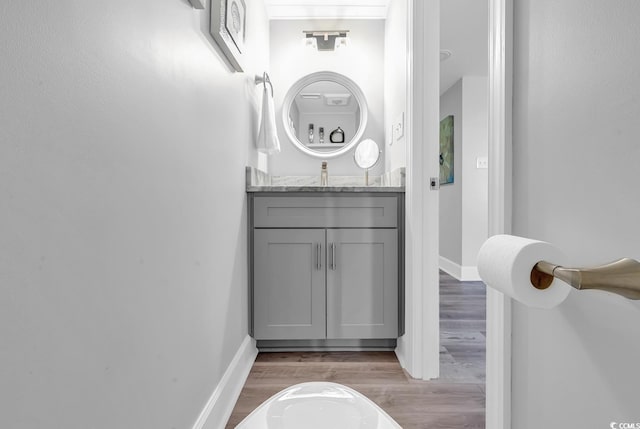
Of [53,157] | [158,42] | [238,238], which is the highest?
[158,42]

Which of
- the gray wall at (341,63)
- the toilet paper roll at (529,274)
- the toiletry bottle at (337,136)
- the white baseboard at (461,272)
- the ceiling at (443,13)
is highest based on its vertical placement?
the ceiling at (443,13)

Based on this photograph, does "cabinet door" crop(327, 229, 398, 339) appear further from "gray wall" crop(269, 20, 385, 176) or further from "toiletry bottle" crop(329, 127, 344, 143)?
"toiletry bottle" crop(329, 127, 344, 143)

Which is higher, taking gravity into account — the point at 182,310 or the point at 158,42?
the point at 158,42

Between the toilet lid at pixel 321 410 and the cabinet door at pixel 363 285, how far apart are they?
0.62 meters

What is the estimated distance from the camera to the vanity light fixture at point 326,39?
259 cm

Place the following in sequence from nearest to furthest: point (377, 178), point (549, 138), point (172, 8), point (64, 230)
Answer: point (64, 230) → point (549, 138) → point (172, 8) → point (377, 178)

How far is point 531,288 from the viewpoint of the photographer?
54 cm

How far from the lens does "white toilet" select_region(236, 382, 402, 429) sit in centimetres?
114

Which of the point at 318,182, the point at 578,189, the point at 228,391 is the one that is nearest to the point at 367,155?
the point at 318,182

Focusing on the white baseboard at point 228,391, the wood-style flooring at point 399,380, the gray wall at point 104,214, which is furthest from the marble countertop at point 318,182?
the wood-style flooring at point 399,380

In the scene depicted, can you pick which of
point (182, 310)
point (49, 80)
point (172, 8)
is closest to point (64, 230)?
point (49, 80)

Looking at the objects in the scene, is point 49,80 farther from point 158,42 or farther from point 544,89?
point 544,89

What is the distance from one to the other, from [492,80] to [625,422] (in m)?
0.69

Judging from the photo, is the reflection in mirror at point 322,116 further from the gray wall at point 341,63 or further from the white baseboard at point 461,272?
the white baseboard at point 461,272
